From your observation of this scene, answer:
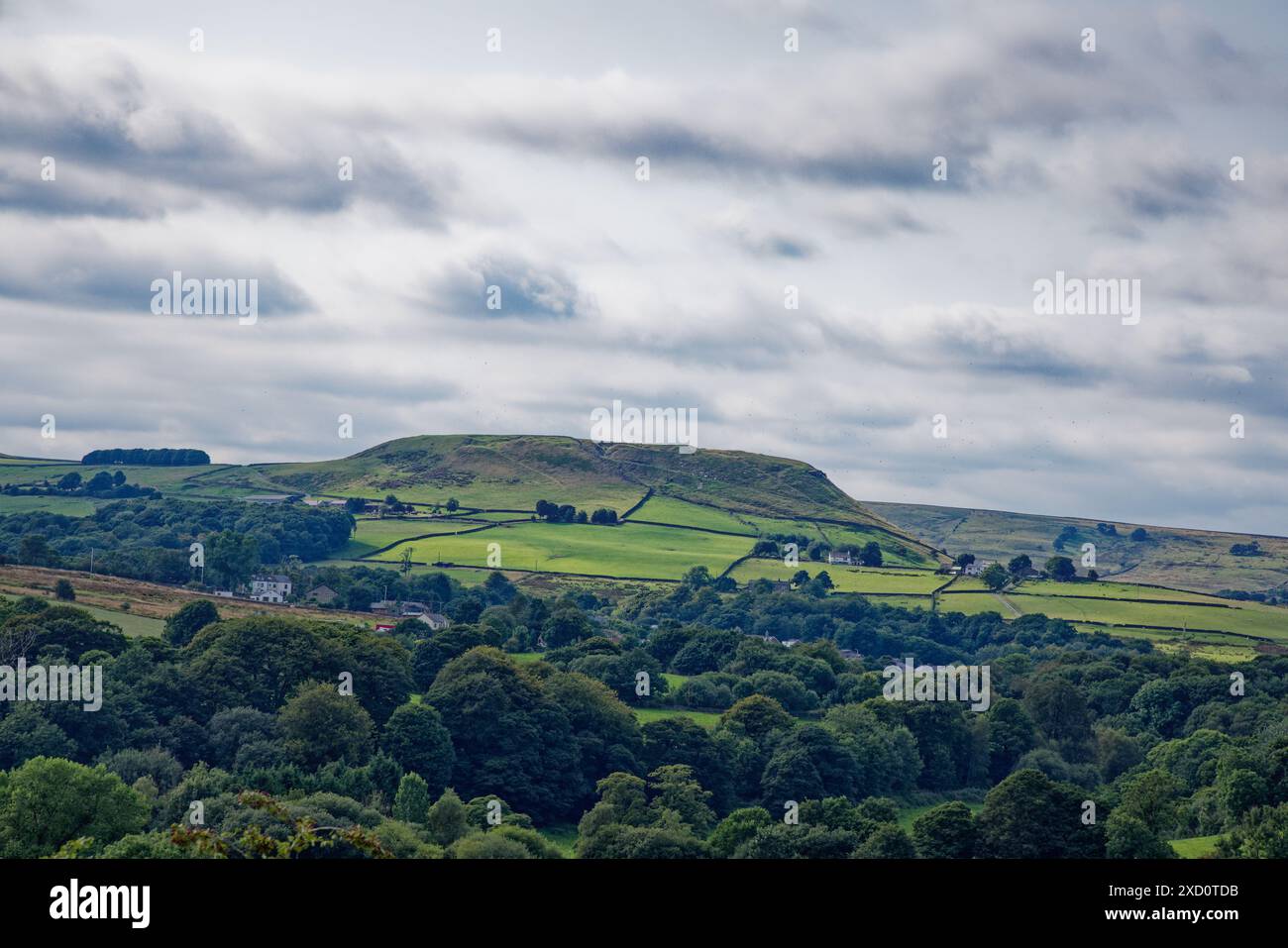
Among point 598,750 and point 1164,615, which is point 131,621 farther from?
point 1164,615

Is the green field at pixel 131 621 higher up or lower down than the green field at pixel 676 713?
higher up

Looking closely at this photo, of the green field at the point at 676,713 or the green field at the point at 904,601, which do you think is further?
the green field at the point at 904,601

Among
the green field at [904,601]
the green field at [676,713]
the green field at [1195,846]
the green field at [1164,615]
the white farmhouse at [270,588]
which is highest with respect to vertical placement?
the white farmhouse at [270,588]

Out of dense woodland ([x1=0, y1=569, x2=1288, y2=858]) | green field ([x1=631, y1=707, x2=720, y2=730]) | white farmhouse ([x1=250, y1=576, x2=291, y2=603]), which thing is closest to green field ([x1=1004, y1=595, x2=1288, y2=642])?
dense woodland ([x1=0, y1=569, x2=1288, y2=858])

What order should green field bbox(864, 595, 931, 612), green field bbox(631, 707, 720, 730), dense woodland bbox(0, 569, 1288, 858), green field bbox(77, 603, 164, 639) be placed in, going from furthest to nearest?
green field bbox(864, 595, 931, 612), green field bbox(631, 707, 720, 730), green field bbox(77, 603, 164, 639), dense woodland bbox(0, 569, 1288, 858)

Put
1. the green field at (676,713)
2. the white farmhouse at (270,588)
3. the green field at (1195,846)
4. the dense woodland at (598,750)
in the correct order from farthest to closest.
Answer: the white farmhouse at (270,588)
the green field at (676,713)
the green field at (1195,846)
the dense woodland at (598,750)

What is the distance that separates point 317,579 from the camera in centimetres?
16825

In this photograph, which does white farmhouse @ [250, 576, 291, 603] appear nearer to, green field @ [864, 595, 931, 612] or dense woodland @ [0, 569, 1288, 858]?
dense woodland @ [0, 569, 1288, 858]

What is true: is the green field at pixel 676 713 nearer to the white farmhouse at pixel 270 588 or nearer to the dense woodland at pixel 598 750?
the dense woodland at pixel 598 750

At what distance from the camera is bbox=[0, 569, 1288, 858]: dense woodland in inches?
2704

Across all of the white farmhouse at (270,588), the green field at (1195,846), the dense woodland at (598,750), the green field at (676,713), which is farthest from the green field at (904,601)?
the green field at (1195,846)

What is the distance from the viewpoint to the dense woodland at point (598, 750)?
225 ft
